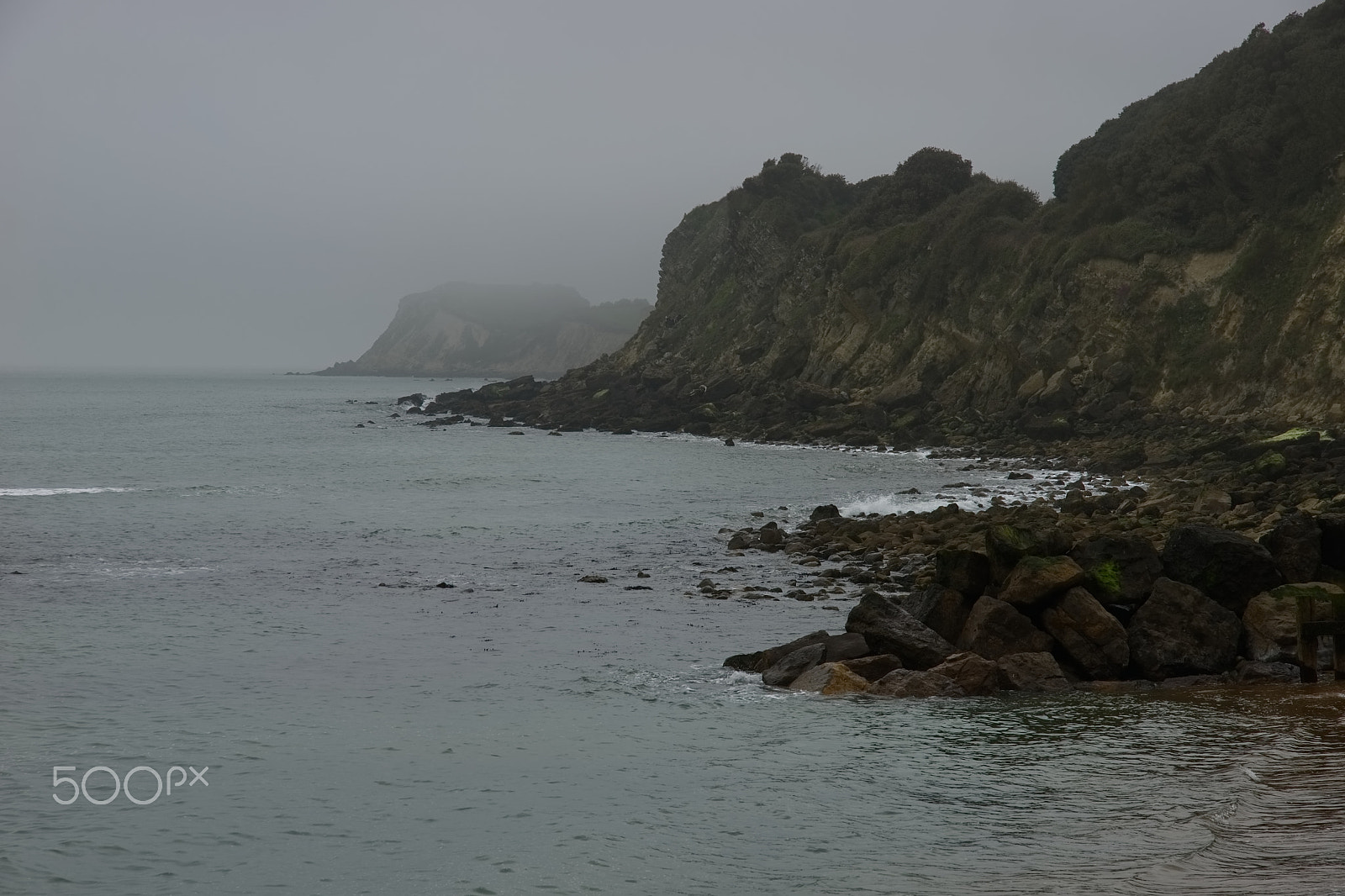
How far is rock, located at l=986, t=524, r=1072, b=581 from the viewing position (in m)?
18.3

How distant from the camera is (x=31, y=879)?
10.3 meters

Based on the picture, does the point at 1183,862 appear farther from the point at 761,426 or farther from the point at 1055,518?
the point at 761,426

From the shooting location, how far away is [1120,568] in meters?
18.0

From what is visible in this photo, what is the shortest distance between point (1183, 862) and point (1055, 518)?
776 inches

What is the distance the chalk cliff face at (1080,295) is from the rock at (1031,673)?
2851cm

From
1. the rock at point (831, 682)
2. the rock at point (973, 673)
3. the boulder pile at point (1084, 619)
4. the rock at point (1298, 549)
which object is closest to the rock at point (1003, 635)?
the boulder pile at point (1084, 619)

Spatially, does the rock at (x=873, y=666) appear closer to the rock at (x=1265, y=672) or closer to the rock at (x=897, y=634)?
the rock at (x=897, y=634)

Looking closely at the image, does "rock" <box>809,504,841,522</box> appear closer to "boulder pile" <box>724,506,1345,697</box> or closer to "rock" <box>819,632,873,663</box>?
"boulder pile" <box>724,506,1345,697</box>

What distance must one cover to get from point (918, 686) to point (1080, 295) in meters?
47.1

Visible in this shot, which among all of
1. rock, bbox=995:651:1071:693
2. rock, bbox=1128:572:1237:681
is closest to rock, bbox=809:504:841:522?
rock, bbox=1128:572:1237:681

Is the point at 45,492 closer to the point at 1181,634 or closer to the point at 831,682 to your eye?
the point at 831,682

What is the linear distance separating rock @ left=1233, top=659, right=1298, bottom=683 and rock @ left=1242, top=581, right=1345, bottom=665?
0.30 m

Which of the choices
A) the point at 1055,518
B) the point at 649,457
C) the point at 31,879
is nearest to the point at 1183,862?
the point at 31,879

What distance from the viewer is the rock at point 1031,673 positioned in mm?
16234
